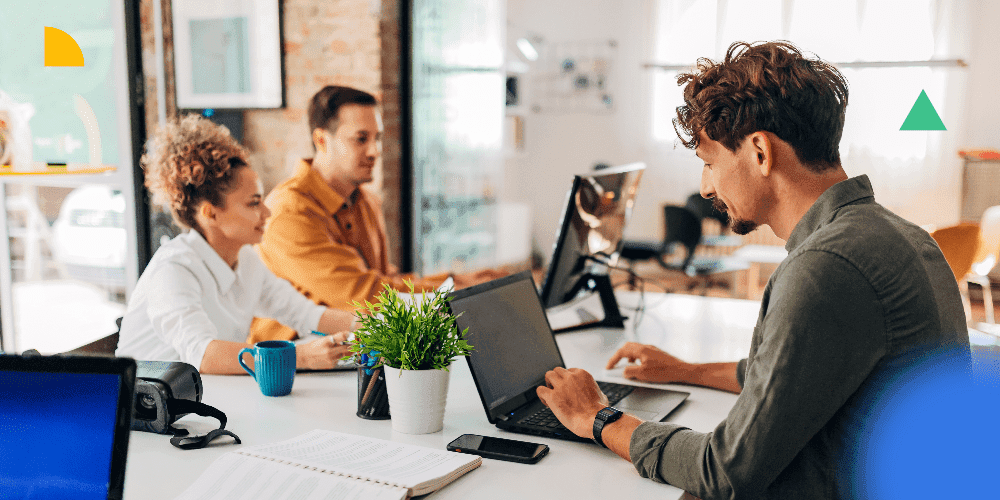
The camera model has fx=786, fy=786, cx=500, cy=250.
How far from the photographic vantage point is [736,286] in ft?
21.7

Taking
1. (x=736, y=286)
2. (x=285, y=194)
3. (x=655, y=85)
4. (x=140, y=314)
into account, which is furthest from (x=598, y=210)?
(x=655, y=85)

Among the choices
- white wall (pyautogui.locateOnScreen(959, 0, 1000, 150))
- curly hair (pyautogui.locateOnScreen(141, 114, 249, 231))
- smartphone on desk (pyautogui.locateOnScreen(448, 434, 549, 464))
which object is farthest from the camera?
white wall (pyautogui.locateOnScreen(959, 0, 1000, 150))

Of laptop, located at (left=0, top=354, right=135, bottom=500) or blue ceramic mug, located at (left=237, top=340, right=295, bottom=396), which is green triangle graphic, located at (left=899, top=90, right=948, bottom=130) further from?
laptop, located at (left=0, top=354, right=135, bottom=500)

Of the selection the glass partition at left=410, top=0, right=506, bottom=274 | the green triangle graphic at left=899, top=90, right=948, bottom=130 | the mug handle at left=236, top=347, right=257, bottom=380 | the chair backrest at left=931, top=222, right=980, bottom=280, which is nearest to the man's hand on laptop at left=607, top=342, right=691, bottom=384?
the mug handle at left=236, top=347, right=257, bottom=380

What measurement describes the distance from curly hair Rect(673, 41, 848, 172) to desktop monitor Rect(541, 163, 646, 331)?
2.94ft

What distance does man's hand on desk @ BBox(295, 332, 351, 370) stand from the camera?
172 centimetres

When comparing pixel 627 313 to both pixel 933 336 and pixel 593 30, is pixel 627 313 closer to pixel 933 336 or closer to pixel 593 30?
pixel 933 336

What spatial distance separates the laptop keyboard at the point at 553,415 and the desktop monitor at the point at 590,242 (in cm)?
52

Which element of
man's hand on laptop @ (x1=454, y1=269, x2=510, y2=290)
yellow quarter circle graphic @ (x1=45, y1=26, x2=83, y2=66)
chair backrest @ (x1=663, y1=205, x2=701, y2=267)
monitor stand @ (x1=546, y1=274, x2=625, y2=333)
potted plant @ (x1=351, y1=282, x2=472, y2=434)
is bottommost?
chair backrest @ (x1=663, y1=205, x2=701, y2=267)

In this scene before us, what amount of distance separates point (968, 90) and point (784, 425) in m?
6.28

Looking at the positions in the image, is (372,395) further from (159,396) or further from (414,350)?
(159,396)

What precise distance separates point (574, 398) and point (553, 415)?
84 millimetres

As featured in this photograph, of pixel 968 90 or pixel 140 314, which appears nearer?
pixel 140 314

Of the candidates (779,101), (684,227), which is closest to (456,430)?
(779,101)
